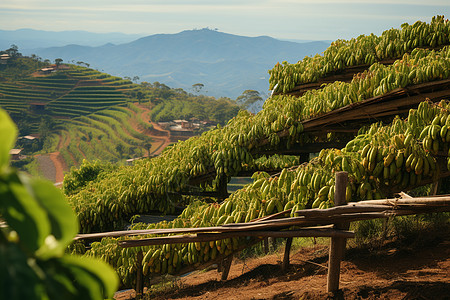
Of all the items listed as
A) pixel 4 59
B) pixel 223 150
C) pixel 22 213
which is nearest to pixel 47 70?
pixel 4 59

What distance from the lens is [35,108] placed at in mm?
84000

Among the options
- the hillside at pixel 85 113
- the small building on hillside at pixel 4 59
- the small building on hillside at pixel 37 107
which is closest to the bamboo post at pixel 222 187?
the hillside at pixel 85 113

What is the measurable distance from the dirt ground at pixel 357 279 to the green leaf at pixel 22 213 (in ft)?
12.7

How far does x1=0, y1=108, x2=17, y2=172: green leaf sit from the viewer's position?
0.54m

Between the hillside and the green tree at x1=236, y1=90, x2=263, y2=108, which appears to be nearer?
the hillside

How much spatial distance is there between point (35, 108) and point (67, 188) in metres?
76.0

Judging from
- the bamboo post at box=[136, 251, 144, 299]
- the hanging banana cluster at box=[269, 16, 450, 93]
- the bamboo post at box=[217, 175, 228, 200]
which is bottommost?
the bamboo post at box=[136, 251, 144, 299]

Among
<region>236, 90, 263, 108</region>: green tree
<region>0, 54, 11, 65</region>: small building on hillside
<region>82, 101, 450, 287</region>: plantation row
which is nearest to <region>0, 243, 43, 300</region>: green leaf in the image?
<region>82, 101, 450, 287</region>: plantation row

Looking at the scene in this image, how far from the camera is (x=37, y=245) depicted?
59 centimetres

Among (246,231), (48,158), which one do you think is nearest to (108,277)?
(246,231)

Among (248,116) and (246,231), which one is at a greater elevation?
(248,116)

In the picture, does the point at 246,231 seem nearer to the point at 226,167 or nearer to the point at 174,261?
the point at 174,261

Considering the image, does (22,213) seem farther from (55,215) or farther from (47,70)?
(47,70)

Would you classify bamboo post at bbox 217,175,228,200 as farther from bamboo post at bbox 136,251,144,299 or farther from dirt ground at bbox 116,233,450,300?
bamboo post at bbox 136,251,144,299
